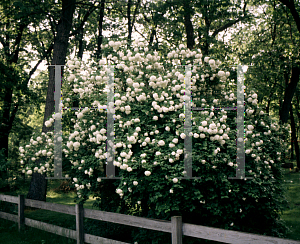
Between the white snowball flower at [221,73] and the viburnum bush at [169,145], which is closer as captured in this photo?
the viburnum bush at [169,145]

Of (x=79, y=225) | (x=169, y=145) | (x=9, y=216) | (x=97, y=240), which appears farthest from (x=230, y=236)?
(x=9, y=216)

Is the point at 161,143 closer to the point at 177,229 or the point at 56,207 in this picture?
the point at 177,229

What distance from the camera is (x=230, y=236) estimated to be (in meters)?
3.84

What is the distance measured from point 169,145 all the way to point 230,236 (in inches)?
69.6

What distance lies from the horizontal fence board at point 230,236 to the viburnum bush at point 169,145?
2.77 feet

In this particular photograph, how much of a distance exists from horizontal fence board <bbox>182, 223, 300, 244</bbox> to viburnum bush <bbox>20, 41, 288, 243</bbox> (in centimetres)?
84

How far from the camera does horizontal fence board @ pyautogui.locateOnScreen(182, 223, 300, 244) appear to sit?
349 cm

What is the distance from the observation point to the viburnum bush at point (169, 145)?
5.22 metres

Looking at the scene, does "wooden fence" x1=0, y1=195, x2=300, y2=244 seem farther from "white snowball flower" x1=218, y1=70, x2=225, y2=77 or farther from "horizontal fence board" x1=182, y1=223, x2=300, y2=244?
"white snowball flower" x1=218, y1=70, x2=225, y2=77

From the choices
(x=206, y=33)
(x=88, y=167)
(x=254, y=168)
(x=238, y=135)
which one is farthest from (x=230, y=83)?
(x=206, y=33)

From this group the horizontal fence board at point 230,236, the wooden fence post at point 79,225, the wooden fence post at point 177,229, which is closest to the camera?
the horizontal fence board at point 230,236

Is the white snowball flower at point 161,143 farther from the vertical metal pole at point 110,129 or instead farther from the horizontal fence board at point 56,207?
the horizontal fence board at point 56,207

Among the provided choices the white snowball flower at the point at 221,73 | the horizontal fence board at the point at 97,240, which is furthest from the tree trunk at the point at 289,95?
the horizontal fence board at the point at 97,240

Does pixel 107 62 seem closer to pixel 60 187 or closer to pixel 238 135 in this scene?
pixel 238 135
